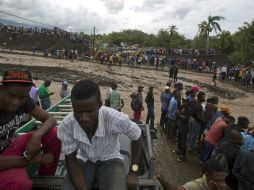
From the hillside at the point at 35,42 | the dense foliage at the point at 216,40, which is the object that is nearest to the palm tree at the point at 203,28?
the dense foliage at the point at 216,40

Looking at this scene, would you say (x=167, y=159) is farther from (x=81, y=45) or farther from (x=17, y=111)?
(x=81, y=45)

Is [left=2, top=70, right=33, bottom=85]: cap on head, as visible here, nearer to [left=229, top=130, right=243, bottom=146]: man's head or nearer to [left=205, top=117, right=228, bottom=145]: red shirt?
[left=229, top=130, right=243, bottom=146]: man's head

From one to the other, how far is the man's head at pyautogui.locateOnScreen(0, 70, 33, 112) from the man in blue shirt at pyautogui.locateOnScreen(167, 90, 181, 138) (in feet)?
22.8

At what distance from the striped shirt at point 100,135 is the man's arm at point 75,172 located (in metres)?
0.06

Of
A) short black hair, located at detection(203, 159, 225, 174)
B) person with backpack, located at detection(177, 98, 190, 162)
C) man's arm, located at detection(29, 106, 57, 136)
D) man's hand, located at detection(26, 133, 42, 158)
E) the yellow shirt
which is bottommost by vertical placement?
person with backpack, located at detection(177, 98, 190, 162)

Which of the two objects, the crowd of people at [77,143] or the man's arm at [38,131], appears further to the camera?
the man's arm at [38,131]

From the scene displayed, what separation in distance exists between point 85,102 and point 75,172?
1.91 ft

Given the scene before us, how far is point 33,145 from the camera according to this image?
279 centimetres

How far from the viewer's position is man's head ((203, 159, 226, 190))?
3033 mm

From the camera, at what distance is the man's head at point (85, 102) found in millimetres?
2629

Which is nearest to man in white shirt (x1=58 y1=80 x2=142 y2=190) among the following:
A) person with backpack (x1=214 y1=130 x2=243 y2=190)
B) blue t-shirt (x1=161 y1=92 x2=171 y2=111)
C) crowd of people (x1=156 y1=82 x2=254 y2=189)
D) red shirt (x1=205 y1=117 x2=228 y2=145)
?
crowd of people (x1=156 y1=82 x2=254 y2=189)

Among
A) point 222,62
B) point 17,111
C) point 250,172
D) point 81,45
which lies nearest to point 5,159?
point 17,111

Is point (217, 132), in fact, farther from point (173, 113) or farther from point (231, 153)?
point (173, 113)

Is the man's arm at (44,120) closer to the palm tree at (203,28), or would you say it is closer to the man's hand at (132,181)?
the man's hand at (132,181)
